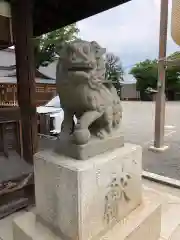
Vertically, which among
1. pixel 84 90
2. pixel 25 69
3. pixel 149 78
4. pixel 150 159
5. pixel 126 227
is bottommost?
pixel 150 159

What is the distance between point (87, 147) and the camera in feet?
3.96

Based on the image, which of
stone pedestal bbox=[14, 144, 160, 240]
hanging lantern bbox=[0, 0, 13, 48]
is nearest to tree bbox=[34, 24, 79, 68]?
hanging lantern bbox=[0, 0, 13, 48]

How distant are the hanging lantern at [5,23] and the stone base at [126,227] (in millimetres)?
1779

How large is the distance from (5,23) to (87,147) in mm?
1734

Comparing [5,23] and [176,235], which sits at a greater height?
[5,23]

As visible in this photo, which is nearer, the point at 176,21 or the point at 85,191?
the point at 85,191

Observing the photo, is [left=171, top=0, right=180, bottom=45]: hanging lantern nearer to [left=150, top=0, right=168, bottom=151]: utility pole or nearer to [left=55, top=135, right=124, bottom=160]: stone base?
[left=150, top=0, right=168, bottom=151]: utility pole

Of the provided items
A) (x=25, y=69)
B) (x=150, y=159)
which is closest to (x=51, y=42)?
(x=150, y=159)

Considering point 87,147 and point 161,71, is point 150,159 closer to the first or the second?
point 161,71

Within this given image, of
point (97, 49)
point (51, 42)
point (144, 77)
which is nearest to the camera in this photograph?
point (97, 49)

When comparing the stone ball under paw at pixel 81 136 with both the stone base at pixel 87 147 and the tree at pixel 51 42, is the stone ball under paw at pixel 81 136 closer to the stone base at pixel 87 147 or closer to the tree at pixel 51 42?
the stone base at pixel 87 147

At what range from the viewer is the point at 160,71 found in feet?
13.1

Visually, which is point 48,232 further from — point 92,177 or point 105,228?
point 92,177

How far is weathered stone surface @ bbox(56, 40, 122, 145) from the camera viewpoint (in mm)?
1163
